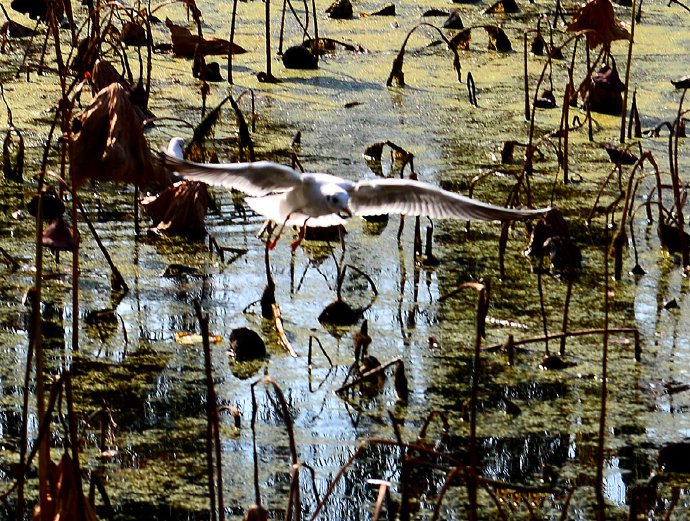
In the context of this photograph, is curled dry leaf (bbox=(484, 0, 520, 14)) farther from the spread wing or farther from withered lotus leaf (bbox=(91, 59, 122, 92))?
the spread wing

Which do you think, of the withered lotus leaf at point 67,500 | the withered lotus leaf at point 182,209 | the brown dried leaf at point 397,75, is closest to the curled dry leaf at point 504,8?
the brown dried leaf at point 397,75

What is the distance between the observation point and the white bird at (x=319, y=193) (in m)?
2.55

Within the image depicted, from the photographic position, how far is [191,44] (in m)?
5.35

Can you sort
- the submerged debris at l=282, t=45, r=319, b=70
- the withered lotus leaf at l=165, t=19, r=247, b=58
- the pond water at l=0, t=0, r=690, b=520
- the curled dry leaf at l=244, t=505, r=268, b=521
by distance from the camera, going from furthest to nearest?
the withered lotus leaf at l=165, t=19, r=247, b=58
the submerged debris at l=282, t=45, r=319, b=70
the pond water at l=0, t=0, r=690, b=520
the curled dry leaf at l=244, t=505, r=268, b=521

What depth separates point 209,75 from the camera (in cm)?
498

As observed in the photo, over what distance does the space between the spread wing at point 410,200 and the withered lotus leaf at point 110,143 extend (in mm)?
420

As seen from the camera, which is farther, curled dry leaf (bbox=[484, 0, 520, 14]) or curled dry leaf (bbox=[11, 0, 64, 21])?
curled dry leaf (bbox=[484, 0, 520, 14])

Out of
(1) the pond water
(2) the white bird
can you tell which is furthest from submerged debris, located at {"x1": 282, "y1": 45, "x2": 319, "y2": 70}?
(2) the white bird

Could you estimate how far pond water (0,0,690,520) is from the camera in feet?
7.61

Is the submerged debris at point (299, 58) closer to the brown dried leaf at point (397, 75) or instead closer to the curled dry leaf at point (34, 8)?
the brown dried leaf at point (397, 75)

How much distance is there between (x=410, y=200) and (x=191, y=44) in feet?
9.40

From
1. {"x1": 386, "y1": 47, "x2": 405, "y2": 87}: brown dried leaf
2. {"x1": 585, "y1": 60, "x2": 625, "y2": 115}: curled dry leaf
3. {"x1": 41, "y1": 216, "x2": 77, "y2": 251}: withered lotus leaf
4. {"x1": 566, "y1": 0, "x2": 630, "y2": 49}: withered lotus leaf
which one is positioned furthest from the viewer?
{"x1": 386, "y1": 47, "x2": 405, "y2": 87}: brown dried leaf

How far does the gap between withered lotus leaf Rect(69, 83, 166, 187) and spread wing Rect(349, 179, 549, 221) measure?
0.42 metres

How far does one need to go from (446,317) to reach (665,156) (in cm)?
148
